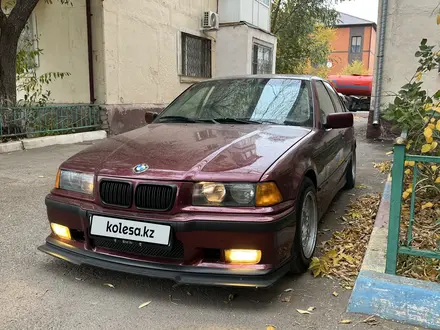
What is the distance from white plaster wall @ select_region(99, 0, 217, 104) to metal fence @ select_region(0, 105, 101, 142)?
64 cm

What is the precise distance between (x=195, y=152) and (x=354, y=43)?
188 feet

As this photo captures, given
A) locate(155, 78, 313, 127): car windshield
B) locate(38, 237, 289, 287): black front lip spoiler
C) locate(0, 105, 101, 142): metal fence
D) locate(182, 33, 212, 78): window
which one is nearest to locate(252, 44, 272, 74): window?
locate(182, 33, 212, 78): window

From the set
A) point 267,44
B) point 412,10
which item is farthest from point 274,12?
point 412,10

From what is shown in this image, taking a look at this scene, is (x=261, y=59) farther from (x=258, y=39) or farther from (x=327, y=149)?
(x=327, y=149)

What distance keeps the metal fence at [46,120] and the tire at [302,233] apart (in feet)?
22.1

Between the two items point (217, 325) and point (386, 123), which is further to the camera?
point (386, 123)

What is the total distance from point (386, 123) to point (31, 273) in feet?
30.1

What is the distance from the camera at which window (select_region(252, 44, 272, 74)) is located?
1458cm

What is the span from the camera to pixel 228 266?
2.38m

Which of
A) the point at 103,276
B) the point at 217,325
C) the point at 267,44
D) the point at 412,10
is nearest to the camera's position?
the point at 217,325

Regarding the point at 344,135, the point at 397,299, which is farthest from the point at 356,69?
the point at 397,299

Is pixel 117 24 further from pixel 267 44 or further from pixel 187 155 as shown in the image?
pixel 187 155

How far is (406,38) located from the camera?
30.4 feet

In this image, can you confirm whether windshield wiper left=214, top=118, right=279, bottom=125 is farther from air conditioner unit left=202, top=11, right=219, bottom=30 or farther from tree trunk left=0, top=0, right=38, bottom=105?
air conditioner unit left=202, top=11, right=219, bottom=30
